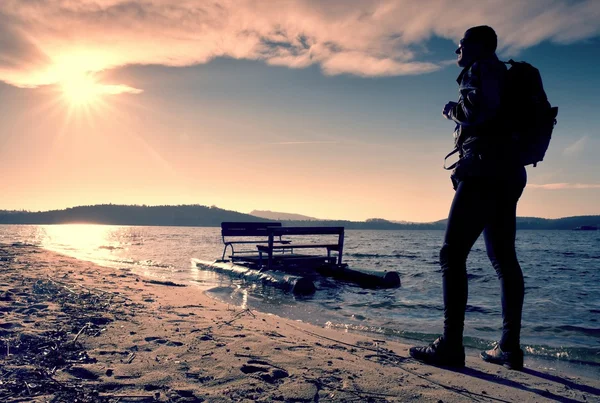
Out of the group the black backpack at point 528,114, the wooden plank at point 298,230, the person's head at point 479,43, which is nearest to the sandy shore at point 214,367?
the black backpack at point 528,114

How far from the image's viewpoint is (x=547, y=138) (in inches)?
118

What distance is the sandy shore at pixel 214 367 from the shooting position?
8.06ft

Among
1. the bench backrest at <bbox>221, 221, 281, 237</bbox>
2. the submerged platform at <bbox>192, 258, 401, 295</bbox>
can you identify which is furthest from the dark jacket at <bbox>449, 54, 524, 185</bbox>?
the bench backrest at <bbox>221, 221, 281, 237</bbox>

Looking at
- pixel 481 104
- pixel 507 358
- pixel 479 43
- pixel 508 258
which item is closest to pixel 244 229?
pixel 507 358

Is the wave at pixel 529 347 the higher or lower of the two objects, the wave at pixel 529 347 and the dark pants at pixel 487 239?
the lower

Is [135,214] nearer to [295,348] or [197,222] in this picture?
[197,222]

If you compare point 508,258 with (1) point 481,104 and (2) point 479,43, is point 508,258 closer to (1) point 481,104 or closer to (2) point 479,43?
(1) point 481,104

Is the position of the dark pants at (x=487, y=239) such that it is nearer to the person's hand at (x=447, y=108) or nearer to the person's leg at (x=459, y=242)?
the person's leg at (x=459, y=242)

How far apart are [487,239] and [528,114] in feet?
3.42

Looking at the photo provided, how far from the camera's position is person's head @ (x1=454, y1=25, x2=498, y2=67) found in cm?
313

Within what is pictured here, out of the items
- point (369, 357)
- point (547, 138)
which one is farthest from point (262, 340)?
point (547, 138)

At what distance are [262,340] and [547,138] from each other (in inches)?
121

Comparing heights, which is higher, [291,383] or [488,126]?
[488,126]

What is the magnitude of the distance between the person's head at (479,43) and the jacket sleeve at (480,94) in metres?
0.22
